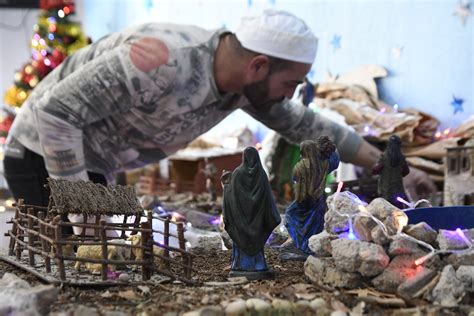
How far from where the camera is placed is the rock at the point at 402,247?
2.53m

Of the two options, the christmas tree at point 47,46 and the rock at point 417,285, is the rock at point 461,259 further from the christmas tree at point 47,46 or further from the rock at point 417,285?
the christmas tree at point 47,46

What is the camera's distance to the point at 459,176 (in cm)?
450

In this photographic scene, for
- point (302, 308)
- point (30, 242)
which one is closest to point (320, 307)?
point (302, 308)

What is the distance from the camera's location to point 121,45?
4.05 meters

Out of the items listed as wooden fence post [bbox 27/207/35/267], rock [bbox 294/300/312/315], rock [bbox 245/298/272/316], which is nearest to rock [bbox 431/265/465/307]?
rock [bbox 294/300/312/315]

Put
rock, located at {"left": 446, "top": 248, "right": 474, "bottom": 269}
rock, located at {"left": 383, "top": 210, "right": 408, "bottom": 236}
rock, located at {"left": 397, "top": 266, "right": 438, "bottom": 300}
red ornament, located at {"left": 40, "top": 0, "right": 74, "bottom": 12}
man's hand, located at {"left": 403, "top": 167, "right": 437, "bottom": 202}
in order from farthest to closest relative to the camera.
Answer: red ornament, located at {"left": 40, "top": 0, "right": 74, "bottom": 12} → man's hand, located at {"left": 403, "top": 167, "right": 437, "bottom": 202} → rock, located at {"left": 383, "top": 210, "right": 408, "bottom": 236} → rock, located at {"left": 446, "top": 248, "right": 474, "bottom": 269} → rock, located at {"left": 397, "top": 266, "right": 438, "bottom": 300}

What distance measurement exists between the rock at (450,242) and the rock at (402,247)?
3.2 inches

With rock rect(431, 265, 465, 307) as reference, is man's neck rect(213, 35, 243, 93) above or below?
above

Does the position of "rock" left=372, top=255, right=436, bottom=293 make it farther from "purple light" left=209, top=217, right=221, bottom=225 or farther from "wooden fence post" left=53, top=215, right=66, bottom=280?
"purple light" left=209, top=217, right=221, bottom=225

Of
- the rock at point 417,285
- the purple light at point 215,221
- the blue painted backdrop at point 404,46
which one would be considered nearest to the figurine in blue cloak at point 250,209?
the rock at point 417,285

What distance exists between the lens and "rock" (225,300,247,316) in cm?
226

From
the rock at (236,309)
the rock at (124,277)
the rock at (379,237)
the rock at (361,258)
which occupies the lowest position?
the rock at (124,277)

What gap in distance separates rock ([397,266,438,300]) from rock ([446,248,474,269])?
109 mm

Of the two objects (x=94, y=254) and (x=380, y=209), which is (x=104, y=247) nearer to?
(x=94, y=254)
